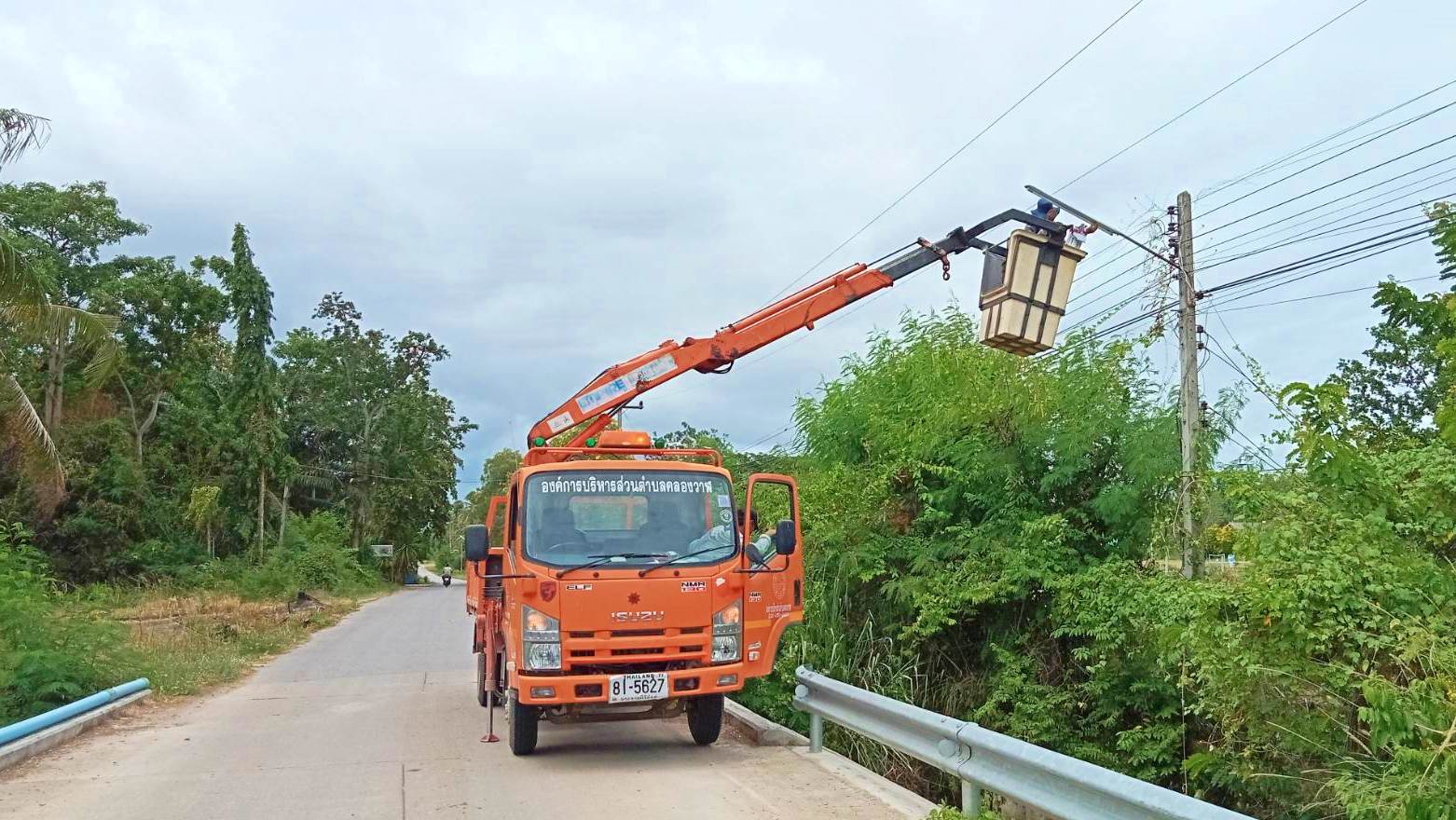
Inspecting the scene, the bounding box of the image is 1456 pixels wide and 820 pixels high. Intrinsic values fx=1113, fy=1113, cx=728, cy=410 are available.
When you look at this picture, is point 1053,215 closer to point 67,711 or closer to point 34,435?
point 67,711

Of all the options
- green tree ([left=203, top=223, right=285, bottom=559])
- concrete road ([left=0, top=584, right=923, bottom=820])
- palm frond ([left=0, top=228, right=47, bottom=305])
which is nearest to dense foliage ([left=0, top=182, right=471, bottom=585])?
green tree ([left=203, top=223, right=285, bottom=559])

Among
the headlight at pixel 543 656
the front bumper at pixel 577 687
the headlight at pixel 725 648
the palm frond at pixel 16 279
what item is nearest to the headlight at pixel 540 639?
the headlight at pixel 543 656

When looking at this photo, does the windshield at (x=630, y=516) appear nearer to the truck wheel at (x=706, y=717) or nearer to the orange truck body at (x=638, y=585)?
the orange truck body at (x=638, y=585)

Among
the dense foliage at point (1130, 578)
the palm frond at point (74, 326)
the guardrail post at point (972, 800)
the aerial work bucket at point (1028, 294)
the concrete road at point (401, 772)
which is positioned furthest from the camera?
the palm frond at point (74, 326)

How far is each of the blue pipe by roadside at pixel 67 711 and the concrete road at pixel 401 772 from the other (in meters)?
0.27

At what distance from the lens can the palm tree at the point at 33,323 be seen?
41.4 ft

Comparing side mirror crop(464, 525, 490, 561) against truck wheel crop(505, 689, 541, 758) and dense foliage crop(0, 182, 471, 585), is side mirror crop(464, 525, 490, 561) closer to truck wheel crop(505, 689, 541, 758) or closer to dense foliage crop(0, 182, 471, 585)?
truck wheel crop(505, 689, 541, 758)

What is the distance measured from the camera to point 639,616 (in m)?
8.45

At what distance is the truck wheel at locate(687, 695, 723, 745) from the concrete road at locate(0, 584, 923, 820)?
13cm

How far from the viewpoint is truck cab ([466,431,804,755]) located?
8359mm

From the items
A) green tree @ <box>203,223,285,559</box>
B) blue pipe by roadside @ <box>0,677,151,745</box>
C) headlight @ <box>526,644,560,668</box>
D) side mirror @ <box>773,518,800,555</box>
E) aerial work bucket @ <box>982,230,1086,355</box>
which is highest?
green tree @ <box>203,223,285,559</box>

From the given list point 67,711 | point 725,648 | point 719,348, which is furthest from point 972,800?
point 67,711

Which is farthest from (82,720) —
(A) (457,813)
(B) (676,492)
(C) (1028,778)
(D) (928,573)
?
(C) (1028,778)

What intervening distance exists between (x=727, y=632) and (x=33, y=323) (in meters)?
10.5
